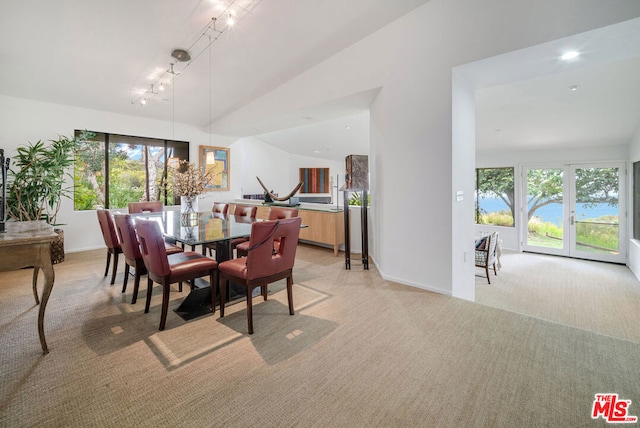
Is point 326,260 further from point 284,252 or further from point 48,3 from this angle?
point 48,3

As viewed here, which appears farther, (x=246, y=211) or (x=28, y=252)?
(x=246, y=211)

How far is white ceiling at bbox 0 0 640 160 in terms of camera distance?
2.82 meters

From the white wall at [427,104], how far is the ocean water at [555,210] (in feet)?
16.5

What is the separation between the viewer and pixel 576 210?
6.20m

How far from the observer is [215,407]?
1.43 m

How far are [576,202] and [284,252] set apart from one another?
7259 millimetres

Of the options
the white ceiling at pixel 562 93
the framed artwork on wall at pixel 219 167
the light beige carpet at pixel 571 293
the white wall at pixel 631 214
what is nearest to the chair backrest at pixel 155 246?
the white ceiling at pixel 562 93

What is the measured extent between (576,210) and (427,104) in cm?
582

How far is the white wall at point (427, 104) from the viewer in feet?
7.94

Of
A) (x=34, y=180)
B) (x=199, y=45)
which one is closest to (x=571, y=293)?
(x=199, y=45)

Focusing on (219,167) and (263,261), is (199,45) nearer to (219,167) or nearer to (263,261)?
(263,261)

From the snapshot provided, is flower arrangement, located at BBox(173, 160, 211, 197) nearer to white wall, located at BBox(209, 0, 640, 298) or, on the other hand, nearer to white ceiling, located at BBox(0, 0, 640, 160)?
white ceiling, located at BBox(0, 0, 640, 160)

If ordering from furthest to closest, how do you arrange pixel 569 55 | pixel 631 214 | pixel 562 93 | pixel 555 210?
pixel 555 210, pixel 631 214, pixel 562 93, pixel 569 55

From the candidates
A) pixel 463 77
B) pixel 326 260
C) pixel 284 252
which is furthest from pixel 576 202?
pixel 284 252
